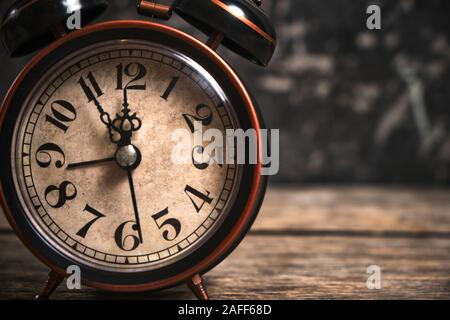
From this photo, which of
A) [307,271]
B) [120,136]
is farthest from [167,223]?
[307,271]

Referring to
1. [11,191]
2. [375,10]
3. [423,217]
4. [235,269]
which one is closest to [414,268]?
[235,269]

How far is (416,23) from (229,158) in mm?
2394

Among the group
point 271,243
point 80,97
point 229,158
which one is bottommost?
point 271,243

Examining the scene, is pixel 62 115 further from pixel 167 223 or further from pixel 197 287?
pixel 197 287

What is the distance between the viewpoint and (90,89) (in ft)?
3.18

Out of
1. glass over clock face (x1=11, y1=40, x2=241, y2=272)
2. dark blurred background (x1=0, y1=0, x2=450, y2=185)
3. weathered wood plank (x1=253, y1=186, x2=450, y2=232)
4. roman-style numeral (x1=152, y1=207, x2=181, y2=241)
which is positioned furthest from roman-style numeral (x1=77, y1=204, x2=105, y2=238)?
dark blurred background (x1=0, y1=0, x2=450, y2=185)

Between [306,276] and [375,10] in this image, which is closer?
[306,276]

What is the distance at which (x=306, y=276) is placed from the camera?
3.77 feet

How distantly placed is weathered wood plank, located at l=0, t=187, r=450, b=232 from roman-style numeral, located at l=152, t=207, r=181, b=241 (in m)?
0.79

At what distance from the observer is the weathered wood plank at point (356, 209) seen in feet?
5.80

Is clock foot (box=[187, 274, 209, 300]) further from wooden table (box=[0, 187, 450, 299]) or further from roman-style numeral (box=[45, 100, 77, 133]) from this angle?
roman-style numeral (box=[45, 100, 77, 133])

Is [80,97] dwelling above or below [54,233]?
above

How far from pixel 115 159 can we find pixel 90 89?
0.45ft
